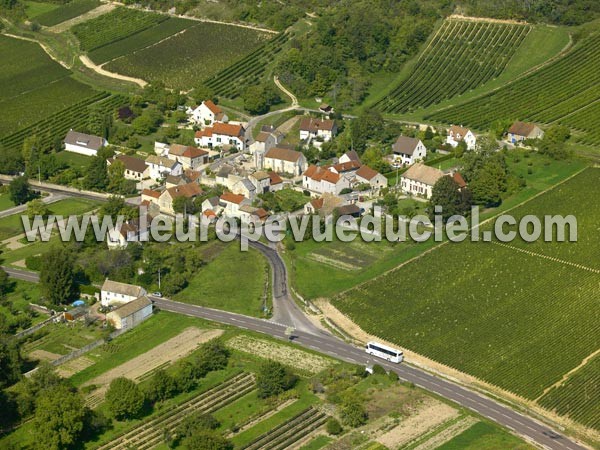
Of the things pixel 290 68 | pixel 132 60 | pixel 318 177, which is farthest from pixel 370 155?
pixel 132 60

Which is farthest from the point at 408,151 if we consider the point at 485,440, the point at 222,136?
the point at 485,440

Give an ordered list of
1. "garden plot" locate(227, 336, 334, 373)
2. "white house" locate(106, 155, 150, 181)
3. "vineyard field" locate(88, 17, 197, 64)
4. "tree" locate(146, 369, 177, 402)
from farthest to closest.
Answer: "vineyard field" locate(88, 17, 197, 64) < "white house" locate(106, 155, 150, 181) < "garden plot" locate(227, 336, 334, 373) < "tree" locate(146, 369, 177, 402)

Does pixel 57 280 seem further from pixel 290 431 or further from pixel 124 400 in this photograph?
pixel 290 431

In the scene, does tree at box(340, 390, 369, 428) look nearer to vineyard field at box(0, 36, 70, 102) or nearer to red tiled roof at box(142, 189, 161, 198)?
red tiled roof at box(142, 189, 161, 198)

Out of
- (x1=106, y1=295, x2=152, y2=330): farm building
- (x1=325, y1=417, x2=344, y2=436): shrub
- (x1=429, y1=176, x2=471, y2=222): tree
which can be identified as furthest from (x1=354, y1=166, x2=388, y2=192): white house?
(x1=325, y1=417, x2=344, y2=436): shrub

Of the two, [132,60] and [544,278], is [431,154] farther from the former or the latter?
[132,60]

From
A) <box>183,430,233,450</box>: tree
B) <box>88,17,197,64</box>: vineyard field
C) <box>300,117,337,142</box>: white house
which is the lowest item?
<box>183,430,233,450</box>: tree
